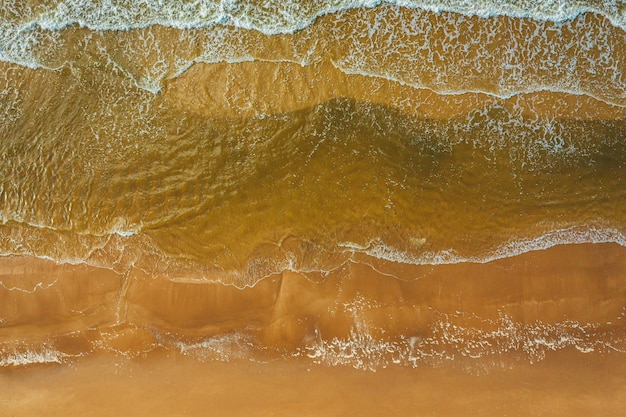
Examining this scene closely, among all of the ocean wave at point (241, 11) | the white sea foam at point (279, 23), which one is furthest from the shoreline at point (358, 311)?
the ocean wave at point (241, 11)

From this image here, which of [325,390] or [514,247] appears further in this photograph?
[514,247]

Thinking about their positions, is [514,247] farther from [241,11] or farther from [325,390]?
[241,11]

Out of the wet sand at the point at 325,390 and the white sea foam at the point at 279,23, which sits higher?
the white sea foam at the point at 279,23

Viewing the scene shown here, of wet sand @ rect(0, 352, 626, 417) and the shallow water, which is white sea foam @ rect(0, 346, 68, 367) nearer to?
the shallow water

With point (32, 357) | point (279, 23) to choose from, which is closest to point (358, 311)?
point (279, 23)

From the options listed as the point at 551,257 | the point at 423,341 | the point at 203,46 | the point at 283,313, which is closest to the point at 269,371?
the point at 283,313

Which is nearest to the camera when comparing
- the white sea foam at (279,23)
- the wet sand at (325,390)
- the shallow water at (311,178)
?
the wet sand at (325,390)

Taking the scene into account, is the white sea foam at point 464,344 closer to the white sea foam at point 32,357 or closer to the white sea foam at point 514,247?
the white sea foam at point 514,247

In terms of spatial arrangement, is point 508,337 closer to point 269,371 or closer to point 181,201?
point 269,371

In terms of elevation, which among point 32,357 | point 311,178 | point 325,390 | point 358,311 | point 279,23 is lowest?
Result: point 32,357

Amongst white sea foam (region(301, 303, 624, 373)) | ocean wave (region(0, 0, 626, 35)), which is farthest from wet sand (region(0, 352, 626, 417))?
ocean wave (region(0, 0, 626, 35))

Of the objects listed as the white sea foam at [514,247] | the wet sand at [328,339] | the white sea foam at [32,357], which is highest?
the white sea foam at [514,247]
